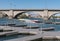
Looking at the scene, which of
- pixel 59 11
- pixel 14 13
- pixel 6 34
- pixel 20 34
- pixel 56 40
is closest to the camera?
pixel 56 40

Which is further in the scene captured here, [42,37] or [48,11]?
[48,11]

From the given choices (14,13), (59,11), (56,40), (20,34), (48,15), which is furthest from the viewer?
(14,13)

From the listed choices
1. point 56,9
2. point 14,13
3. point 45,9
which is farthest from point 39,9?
point 14,13

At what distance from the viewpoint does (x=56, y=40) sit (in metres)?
26.8

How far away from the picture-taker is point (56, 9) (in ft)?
385

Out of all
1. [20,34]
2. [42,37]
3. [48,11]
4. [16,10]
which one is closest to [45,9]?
[48,11]

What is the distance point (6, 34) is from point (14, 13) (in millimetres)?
103754

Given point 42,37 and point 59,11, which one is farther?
point 59,11

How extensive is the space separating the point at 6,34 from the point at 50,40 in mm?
8949

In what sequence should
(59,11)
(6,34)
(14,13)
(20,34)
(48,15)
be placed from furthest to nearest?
(14,13) < (48,15) < (59,11) < (20,34) < (6,34)

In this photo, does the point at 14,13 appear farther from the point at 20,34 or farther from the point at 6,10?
the point at 20,34

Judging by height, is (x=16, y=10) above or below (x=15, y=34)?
above

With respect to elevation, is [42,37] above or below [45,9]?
below

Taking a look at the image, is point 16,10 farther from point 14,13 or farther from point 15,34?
point 15,34
